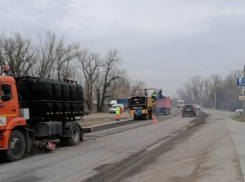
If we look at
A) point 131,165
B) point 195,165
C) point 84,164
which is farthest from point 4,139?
point 195,165

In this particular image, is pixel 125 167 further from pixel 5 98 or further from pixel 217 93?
pixel 217 93

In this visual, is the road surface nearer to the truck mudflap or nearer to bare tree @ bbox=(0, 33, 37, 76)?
the truck mudflap

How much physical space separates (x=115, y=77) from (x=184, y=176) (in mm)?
59534

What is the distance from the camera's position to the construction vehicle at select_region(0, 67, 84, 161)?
992cm

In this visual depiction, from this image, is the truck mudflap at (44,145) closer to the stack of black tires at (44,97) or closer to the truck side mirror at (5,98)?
the stack of black tires at (44,97)

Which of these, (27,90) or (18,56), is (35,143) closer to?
(27,90)

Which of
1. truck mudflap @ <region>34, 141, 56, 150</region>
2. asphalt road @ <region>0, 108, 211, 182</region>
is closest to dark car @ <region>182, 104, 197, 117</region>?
asphalt road @ <region>0, 108, 211, 182</region>

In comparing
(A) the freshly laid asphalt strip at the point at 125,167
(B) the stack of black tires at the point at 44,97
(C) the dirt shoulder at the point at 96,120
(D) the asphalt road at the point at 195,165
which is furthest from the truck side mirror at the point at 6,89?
(C) the dirt shoulder at the point at 96,120

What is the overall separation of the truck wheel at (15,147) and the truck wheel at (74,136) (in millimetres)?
3296

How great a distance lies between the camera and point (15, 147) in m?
10.1

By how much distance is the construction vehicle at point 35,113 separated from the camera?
32.6 ft

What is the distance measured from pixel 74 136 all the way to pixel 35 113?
2.71 m

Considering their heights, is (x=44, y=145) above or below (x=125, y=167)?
above

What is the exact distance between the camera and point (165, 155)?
1075cm
